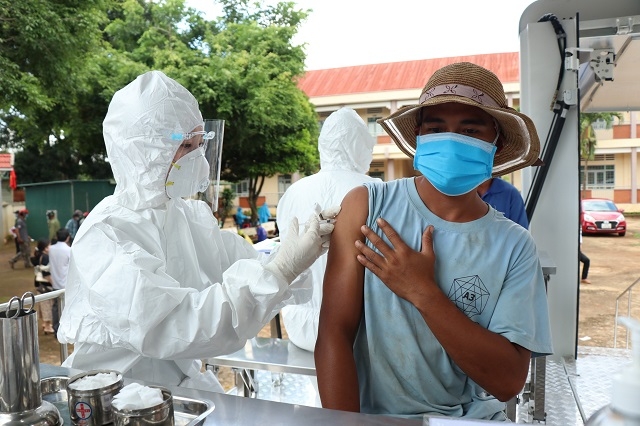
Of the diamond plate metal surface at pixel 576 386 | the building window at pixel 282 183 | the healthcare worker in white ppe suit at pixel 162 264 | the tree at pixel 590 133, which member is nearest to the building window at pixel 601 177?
the tree at pixel 590 133

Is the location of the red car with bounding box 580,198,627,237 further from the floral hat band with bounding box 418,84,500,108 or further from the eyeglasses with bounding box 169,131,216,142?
the floral hat band with bounding box 418,84,500,108

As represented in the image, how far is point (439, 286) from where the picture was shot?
1384mm

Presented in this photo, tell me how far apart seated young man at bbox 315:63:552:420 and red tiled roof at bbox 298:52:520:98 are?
20953 mm

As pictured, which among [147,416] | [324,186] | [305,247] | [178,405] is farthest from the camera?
[324,186]

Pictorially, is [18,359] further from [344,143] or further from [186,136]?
[344,143]

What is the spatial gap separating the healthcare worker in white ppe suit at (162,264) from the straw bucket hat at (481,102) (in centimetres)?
38

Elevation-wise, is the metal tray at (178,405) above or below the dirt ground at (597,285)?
above

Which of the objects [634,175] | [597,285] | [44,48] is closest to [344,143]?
[44,48]

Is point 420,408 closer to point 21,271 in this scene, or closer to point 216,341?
point 216,341

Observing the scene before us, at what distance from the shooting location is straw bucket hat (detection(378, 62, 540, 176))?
1385mm

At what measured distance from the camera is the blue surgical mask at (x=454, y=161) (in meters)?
1.39

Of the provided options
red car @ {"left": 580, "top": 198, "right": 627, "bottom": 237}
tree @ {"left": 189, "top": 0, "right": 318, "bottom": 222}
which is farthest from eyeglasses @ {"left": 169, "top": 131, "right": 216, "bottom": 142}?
red car @ {"left": 580, "top": 198, "right": 627, "bottom": 237}

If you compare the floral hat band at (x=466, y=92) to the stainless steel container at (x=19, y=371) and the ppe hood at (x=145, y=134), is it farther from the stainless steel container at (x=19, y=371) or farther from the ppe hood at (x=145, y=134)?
the stainless steel container at (x=19, y=371)

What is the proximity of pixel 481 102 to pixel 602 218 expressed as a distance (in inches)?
696
